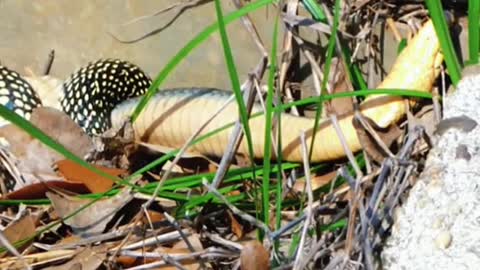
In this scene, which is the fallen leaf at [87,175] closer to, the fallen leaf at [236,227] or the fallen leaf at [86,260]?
the fallen leaf at [86,260]

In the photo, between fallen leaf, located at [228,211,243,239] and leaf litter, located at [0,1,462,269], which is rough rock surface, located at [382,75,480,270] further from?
fallen leaf, located at [228,211,243,239]

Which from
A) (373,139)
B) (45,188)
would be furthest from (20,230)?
(373,139)

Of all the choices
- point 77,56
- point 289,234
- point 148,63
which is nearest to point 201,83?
point 148,63

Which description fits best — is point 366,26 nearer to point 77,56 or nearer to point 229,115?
point 229,115

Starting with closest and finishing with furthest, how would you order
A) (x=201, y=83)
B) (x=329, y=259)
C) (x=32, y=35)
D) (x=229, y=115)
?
(x=329, y=259) → (x=229, y=115) → (x=201, y=83) → (x=32, y=35)

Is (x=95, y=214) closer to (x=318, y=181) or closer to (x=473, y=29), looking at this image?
(x=318, y=181)

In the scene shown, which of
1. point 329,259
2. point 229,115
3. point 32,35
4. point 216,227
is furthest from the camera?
point 32,35
